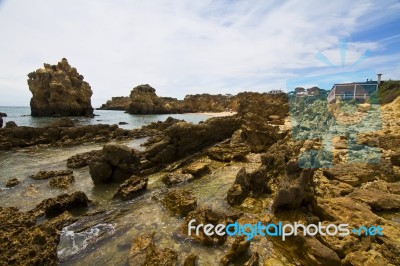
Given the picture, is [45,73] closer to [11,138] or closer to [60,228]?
[11,138]

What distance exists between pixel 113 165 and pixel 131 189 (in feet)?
8.59

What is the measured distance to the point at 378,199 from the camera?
7.36 metres

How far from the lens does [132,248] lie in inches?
242

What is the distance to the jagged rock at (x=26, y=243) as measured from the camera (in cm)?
521

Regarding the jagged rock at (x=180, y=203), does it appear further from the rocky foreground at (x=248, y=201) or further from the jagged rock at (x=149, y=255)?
the jagged rock at (x=149, y=255)

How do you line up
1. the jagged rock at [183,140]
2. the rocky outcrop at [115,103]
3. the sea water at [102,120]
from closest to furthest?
the jagged rock at [183,140]
the sea water at [102,120]
the rocky outcrop at [115,103]

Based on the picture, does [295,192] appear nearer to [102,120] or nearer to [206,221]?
[206,221]

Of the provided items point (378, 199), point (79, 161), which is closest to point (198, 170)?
point (378, 199)

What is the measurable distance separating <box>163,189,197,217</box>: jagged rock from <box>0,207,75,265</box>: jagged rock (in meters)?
3.33

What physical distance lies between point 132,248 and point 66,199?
3.98m

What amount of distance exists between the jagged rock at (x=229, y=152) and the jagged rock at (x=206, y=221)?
707 cm

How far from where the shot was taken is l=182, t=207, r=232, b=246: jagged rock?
6.27 m

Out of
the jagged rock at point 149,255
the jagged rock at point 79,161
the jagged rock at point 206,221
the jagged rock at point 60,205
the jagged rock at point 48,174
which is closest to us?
the jagged rock at point 149,255

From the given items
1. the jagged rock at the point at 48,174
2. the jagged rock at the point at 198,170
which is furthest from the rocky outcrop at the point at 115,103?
the jagged rock at the point at 198,170
